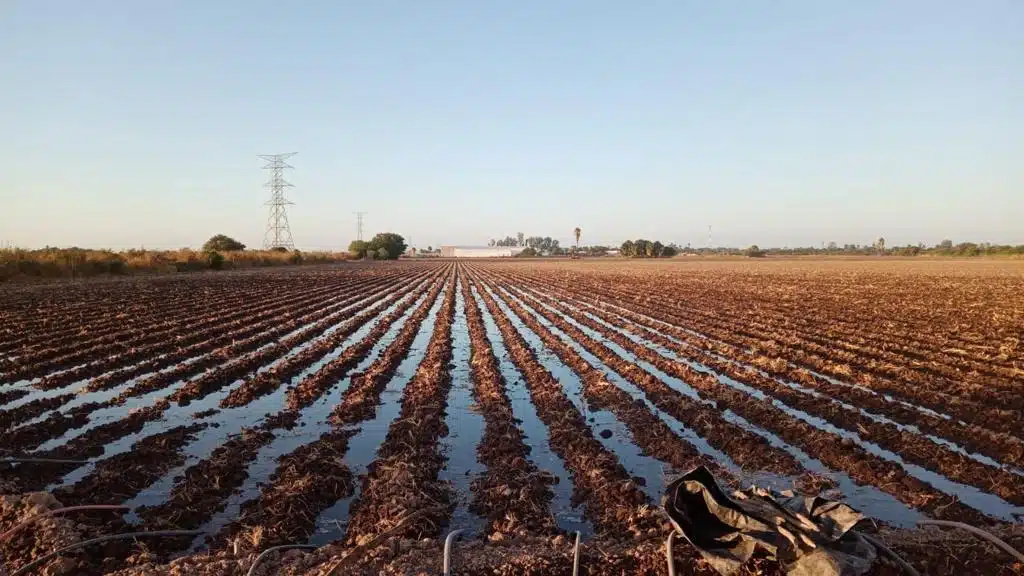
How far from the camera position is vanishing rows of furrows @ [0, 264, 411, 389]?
10031mm

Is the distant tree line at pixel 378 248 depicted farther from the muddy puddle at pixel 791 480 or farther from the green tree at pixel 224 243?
the muddy puddle at pixel 791 480

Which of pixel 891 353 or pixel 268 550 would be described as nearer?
pixel 268 550

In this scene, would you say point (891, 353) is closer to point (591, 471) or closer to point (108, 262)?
point (591, 471)

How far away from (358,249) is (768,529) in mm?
109949

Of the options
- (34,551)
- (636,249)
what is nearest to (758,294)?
(34,551)

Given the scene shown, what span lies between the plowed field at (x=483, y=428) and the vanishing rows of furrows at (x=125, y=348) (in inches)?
3.1

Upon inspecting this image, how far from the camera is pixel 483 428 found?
7.34 metres

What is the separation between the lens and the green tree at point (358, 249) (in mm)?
107438

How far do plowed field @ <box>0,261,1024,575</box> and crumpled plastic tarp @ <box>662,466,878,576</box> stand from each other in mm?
207

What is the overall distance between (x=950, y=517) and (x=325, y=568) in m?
4.97

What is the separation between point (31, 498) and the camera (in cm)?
498

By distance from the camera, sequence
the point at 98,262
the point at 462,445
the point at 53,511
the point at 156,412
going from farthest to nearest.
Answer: the point at 98,262
the point at 156,412
the point at 462,445
the point at 53,511

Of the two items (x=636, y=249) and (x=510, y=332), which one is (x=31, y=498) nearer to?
(x=510, y=332)

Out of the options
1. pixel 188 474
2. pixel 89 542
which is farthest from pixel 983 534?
pixel 188 474
